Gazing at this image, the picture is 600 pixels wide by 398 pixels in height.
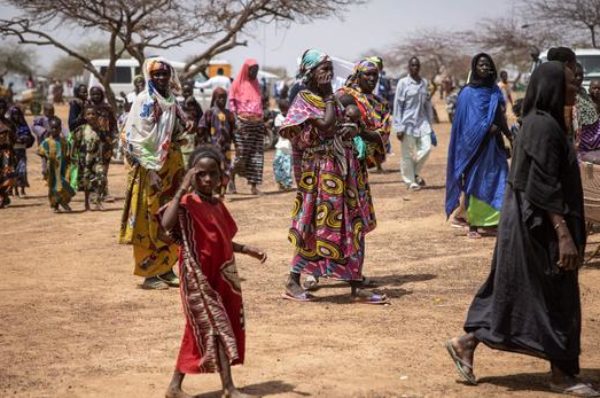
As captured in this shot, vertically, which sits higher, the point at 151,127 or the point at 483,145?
the point at 151,127

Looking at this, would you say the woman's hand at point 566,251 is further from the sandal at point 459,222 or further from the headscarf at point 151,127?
the sandal at point 459,222

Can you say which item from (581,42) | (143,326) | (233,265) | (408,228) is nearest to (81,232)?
(408,228)

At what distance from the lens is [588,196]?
28.6 ft

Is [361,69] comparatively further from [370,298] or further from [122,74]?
[122,74]

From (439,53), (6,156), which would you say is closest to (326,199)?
(6,156)

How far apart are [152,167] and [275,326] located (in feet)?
6.53

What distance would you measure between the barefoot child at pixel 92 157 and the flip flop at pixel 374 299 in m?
6.97

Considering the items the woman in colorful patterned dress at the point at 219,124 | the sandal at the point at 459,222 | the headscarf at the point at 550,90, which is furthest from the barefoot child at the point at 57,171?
the headscarf at the point at 550,90

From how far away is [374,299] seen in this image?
7.96 meters

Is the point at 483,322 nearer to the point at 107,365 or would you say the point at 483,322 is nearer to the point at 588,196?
the point at 107,365

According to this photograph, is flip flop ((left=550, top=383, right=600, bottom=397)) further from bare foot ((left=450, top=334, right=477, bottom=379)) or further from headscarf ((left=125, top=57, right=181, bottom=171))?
headscarf ((left=125, top=57, right=181, bottom=171))

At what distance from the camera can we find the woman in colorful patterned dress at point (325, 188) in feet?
25.6

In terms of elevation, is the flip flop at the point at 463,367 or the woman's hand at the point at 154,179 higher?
the woman's hand at the point at 154,179

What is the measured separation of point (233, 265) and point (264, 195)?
33.9 ft
